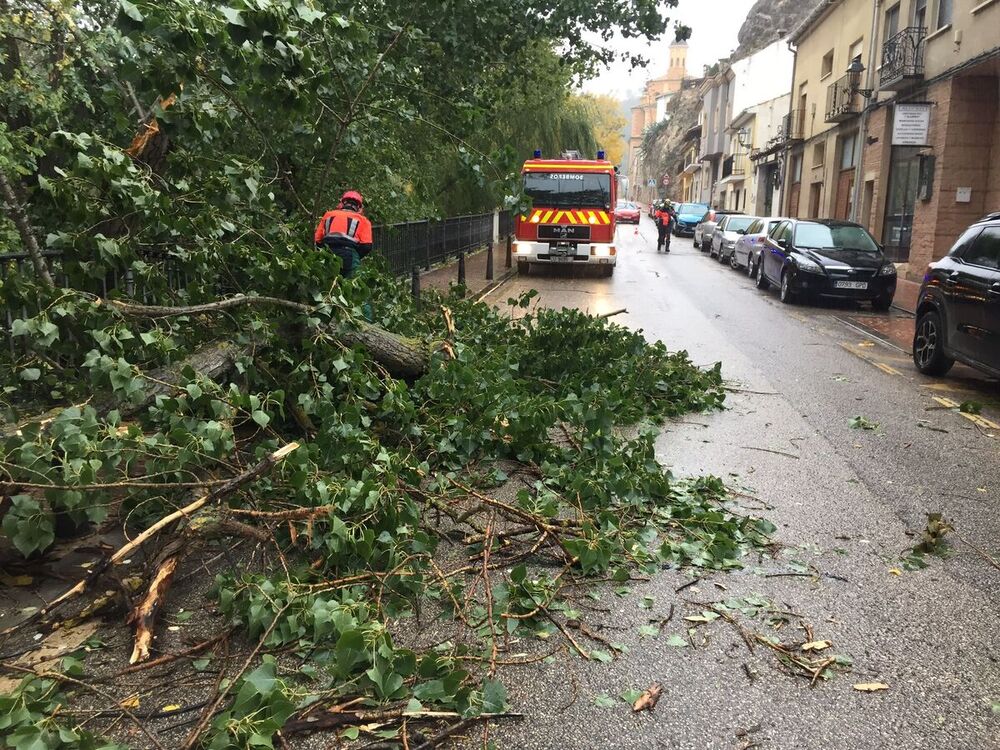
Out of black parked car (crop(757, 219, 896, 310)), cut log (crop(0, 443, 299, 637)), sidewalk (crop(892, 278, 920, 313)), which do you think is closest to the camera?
cut log (crop(0, 443, 299, 637))

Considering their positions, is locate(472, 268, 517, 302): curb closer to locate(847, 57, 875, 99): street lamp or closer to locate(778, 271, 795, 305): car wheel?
locate(778, 271, 795, 305): car wheel

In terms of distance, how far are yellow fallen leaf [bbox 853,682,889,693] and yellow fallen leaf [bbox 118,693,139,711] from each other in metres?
2.68

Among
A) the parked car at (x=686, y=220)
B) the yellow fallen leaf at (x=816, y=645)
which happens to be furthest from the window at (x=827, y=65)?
the yellow fallen leaf at (x=816, y=645)

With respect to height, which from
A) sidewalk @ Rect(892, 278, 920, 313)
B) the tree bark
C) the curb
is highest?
the tree bark

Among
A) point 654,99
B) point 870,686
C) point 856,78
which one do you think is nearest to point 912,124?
point 856,78

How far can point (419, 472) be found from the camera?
424cm

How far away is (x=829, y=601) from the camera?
12.2 ft

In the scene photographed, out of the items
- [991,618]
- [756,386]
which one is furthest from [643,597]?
[756,386]

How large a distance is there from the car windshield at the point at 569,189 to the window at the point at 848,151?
12195 mm

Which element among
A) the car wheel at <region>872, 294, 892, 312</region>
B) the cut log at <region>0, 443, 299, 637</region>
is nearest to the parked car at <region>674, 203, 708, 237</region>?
the car wheel at <region>872, 294, 892, 312</region>

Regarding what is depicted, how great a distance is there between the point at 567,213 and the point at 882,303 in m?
7.51

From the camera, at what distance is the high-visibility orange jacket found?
8.15 m

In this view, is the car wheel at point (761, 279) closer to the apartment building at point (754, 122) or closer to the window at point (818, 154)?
the window at point (818, 154)

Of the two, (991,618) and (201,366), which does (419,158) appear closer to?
(201,366)
